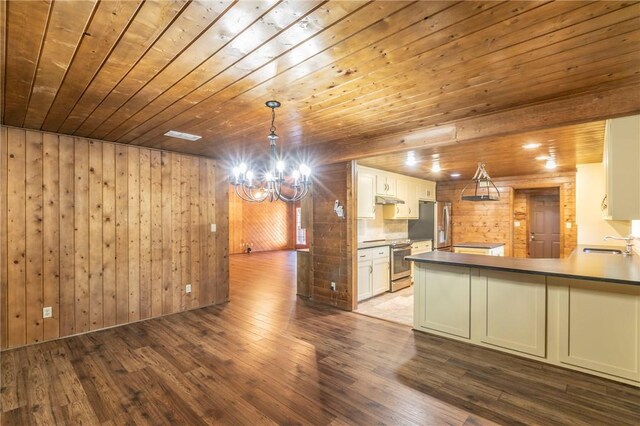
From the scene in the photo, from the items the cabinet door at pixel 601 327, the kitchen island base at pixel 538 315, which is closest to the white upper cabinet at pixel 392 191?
the kitchen island base at pixel 538 315

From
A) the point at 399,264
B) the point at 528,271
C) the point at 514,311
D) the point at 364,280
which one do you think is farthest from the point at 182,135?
the point at 399,264

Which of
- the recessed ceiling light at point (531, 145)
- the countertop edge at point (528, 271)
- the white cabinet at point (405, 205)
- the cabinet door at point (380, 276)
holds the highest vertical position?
the recessed ceiling light at point (531, 145)

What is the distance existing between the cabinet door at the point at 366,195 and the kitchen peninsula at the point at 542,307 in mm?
1668

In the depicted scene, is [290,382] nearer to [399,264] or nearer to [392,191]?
[399,264]

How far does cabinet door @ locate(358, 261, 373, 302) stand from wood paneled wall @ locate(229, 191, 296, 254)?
6.82 m

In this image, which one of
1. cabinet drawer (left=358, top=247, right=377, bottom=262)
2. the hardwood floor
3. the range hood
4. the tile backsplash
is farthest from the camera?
the tile backsplash

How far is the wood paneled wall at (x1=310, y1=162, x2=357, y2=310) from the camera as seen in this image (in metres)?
4.71

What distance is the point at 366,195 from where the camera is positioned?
17.9ft

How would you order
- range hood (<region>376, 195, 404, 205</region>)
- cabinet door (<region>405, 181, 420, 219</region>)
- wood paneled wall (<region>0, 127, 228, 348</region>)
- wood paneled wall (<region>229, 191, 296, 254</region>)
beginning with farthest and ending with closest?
wood paneled wall (<region>229, 191, 296, 254</region>), cabinet door (<region>405, 181, 420, 219</region>), range hood (<region>376, 195, 404, 205</region>), wood paneled wall (<region>0, 127, 228, 348</region>)

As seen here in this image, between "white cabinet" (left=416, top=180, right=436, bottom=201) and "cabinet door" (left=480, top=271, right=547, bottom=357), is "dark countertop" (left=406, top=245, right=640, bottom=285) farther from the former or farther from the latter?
"white cabinet" (left=416, top=180, right=436, bottom=201)

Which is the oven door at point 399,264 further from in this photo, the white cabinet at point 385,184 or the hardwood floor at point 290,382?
the hardwood floor at point 290,382

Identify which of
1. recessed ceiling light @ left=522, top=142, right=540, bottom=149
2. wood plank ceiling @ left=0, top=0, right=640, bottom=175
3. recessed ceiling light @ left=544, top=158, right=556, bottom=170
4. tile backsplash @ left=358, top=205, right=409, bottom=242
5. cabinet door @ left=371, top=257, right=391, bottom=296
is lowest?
cabinet door @ left=371, top=257, right=391, bottom=296

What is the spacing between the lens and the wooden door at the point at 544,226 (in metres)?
8.02

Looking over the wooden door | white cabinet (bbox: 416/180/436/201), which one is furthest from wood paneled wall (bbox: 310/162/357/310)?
the wooden door
